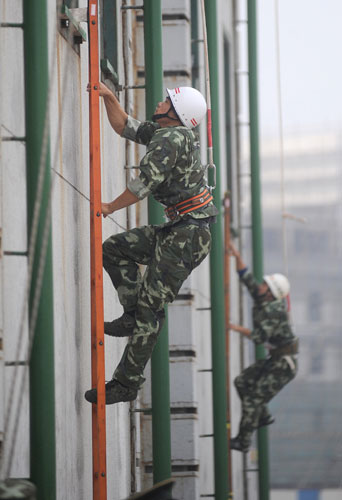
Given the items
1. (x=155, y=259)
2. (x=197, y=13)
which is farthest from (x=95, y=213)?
(x=197, y=13)

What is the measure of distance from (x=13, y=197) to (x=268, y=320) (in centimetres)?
929

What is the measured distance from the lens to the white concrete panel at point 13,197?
5883mm

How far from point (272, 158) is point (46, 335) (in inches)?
2438

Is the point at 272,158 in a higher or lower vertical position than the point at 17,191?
higher

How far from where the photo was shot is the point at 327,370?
58844mm

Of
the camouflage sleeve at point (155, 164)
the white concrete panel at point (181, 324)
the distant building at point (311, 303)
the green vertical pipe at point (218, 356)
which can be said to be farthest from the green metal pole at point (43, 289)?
the distant building at point (311, 303)

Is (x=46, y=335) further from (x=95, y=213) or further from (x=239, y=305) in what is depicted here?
(x=239, y=305)

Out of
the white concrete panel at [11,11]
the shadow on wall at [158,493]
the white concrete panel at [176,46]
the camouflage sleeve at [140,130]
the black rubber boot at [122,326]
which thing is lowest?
the shadow on wall at [158,493]

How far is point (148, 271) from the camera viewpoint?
7555 mm

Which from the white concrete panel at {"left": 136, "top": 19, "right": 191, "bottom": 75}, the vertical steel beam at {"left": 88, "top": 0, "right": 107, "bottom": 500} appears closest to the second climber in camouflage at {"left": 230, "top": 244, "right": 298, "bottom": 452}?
the white concrete panel at {"left": 136, "top": 19, "right": 191, "bottom": 75}

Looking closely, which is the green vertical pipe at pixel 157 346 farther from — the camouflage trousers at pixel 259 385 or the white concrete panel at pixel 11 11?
the camouflage trousers at pixel 259 385

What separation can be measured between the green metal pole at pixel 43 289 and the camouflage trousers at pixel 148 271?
1556mm

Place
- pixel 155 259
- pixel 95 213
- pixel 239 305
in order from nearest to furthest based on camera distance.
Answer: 1. pixel 95 213
2. pixel 155 259
3. pixel 239 305

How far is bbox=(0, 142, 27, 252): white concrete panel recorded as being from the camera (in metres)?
5.88
